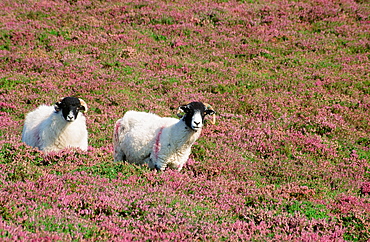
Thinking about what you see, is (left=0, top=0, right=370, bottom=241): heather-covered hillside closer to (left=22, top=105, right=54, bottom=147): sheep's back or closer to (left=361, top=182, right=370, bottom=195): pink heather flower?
(left=361, top=182, right=370, bottom=195): pink heather flower

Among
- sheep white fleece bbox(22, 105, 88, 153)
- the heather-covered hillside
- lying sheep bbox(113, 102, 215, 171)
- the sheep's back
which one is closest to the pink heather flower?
the heather-covered hillside

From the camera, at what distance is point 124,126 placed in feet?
34.3

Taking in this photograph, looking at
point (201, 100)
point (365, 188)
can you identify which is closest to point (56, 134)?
point (201, 100)

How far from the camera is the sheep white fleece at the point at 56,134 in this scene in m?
10.6

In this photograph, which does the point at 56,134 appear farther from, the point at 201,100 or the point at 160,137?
the point at 201,100

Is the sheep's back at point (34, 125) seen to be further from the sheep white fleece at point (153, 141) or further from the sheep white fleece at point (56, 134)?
the sheep white fleece at point (153, 141)

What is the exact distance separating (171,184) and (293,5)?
25.7 metres

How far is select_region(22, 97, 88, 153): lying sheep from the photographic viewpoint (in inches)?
407

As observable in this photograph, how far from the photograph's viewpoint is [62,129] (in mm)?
10609

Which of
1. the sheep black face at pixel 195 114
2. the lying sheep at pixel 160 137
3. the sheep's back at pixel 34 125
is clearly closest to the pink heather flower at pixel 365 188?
the lying sheep at pixel 160 137

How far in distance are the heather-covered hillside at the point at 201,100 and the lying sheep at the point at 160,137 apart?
1.80ft

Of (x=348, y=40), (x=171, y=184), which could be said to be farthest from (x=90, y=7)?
(x=171, y=184)

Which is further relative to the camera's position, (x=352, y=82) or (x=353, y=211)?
(x=352, y=82)

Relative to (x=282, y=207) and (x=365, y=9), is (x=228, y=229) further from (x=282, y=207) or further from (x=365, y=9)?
(x=365, y=9)
